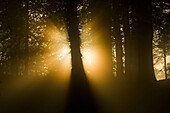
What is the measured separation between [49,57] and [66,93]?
14.7 m

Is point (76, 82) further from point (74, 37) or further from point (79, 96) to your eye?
point (74, 37)

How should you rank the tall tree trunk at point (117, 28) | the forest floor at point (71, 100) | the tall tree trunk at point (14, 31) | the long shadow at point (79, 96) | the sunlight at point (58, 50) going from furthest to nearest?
1. the sunlight at point (58, 50)
2. the tall tree trunk at point (14, 31)
3. the tall tree trunk at point (117, 28)
4. the long shadow at point (79, 96)
5. the forest floor at point (71, 100)

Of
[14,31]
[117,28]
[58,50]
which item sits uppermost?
[14,31]

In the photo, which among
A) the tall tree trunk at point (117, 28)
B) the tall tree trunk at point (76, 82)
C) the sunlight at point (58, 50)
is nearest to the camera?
the tall tree trunk at point (76, 82)

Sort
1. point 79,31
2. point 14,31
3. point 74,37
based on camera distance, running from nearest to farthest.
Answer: point 74,37, point 79,31, point 14,31

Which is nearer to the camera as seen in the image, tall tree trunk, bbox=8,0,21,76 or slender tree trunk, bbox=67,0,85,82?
slender tree trunk, bbox=67,0,85,82

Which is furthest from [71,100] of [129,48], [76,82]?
[129,48]

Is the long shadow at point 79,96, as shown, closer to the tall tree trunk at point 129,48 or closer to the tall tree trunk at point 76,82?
the tall tree trunk at point 76,82

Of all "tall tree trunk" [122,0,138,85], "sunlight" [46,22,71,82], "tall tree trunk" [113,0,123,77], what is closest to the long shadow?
"tall tree trunk" [122,0,138,85]

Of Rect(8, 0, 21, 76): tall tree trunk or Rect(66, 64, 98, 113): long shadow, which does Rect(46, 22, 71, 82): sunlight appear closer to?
Rect(8, 0, 21, 76): tall tree trunk

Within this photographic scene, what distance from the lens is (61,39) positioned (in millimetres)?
27891

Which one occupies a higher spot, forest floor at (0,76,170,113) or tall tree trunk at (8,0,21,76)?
tall tree trunk at (8,0,21,76)

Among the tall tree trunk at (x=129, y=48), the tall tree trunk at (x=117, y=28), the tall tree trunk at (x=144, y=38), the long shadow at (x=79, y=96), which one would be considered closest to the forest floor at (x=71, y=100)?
the long shadow at (x=79, y=96)

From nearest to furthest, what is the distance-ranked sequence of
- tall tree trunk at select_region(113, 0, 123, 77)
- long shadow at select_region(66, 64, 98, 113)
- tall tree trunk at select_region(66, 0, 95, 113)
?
1. long shadow at select_region(66, 64, 98, 113)
2. tall tree trunk at select_region(66, 0, 95, 113)
3. tall tree trunk at select_region(113, 0, 123, 77)
